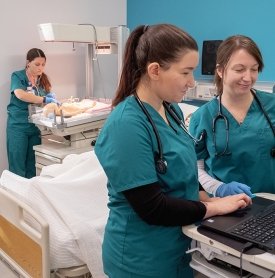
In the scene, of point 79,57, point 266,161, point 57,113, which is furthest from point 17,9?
point 266,161

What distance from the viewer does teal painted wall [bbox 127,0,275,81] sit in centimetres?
264

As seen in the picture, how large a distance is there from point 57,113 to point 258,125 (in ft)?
5.03

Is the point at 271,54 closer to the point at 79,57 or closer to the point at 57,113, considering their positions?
the point at 57,113

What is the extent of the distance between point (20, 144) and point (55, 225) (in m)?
1.79

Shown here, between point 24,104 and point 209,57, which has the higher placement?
point 209,57

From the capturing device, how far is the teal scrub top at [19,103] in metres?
3.16

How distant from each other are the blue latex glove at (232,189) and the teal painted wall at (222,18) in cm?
165

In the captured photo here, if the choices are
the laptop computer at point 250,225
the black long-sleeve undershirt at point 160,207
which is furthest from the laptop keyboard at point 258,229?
the black long-sleeve undershirt at point 160,207

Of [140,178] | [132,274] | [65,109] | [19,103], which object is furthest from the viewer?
[19,103]

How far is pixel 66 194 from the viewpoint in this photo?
67.6 inches

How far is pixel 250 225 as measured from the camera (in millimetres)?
955

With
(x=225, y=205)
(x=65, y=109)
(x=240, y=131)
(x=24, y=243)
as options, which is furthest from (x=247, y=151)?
(x=65, y=109)

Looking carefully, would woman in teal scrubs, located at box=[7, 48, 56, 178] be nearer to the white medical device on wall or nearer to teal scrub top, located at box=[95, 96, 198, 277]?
the white medical device on wall

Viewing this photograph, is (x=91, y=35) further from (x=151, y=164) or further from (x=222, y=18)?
(x=151, y=164)
